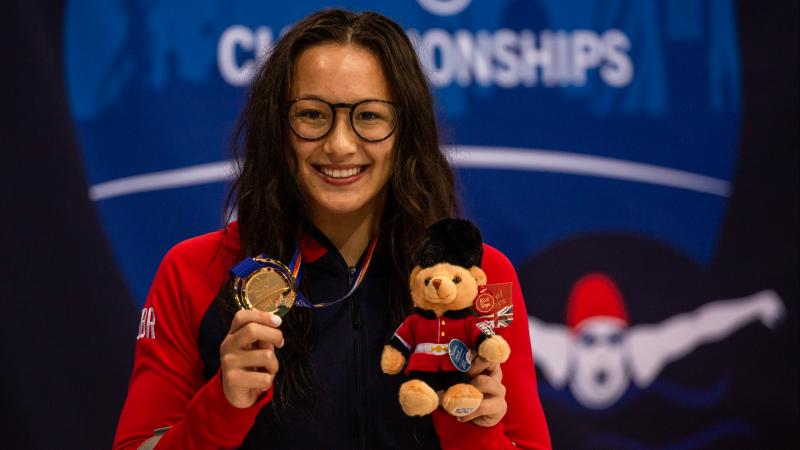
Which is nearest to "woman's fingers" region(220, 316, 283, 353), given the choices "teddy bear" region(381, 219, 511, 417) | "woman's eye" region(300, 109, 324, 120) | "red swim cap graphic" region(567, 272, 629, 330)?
"teddy bear" region(381, 219, 511, 417)

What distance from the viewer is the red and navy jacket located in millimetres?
1458

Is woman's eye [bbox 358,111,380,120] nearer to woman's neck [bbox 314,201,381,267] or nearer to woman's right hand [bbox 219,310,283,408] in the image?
→ woman's neck [bbox 314,201,381,267]

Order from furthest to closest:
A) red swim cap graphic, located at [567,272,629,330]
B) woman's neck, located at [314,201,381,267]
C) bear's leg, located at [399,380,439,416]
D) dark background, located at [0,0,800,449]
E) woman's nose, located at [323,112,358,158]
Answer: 1. red swim cap graphic, located at [567,272,629,330]
2. dark background, located at [0,0,800,449]
3. woman's neck, located at [314,201,381,267]
4. woman's nose, located at [323,112,358,158]
5. bear's leg, located at [399,380,439,416]

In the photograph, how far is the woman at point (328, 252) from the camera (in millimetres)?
1450

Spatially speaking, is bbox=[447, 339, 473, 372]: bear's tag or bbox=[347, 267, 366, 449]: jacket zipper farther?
bbox=[347, 267, 366, 449]: jacket zipper

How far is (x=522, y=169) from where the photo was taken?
2.57m

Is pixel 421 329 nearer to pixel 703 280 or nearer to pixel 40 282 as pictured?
pixel 40 282

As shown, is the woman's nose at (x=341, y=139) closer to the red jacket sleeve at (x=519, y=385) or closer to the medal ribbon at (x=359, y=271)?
the medal ribbon at (x=359, y=271)

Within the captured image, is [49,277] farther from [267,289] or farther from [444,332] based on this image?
[444,332]

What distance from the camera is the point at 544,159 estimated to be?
2588 mm

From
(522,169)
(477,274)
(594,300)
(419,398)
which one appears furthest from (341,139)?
(594,300)

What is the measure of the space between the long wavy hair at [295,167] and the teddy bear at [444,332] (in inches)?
10.4

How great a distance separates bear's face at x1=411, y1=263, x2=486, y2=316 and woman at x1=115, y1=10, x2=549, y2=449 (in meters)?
0.28

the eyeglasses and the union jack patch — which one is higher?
the eyeglasses
